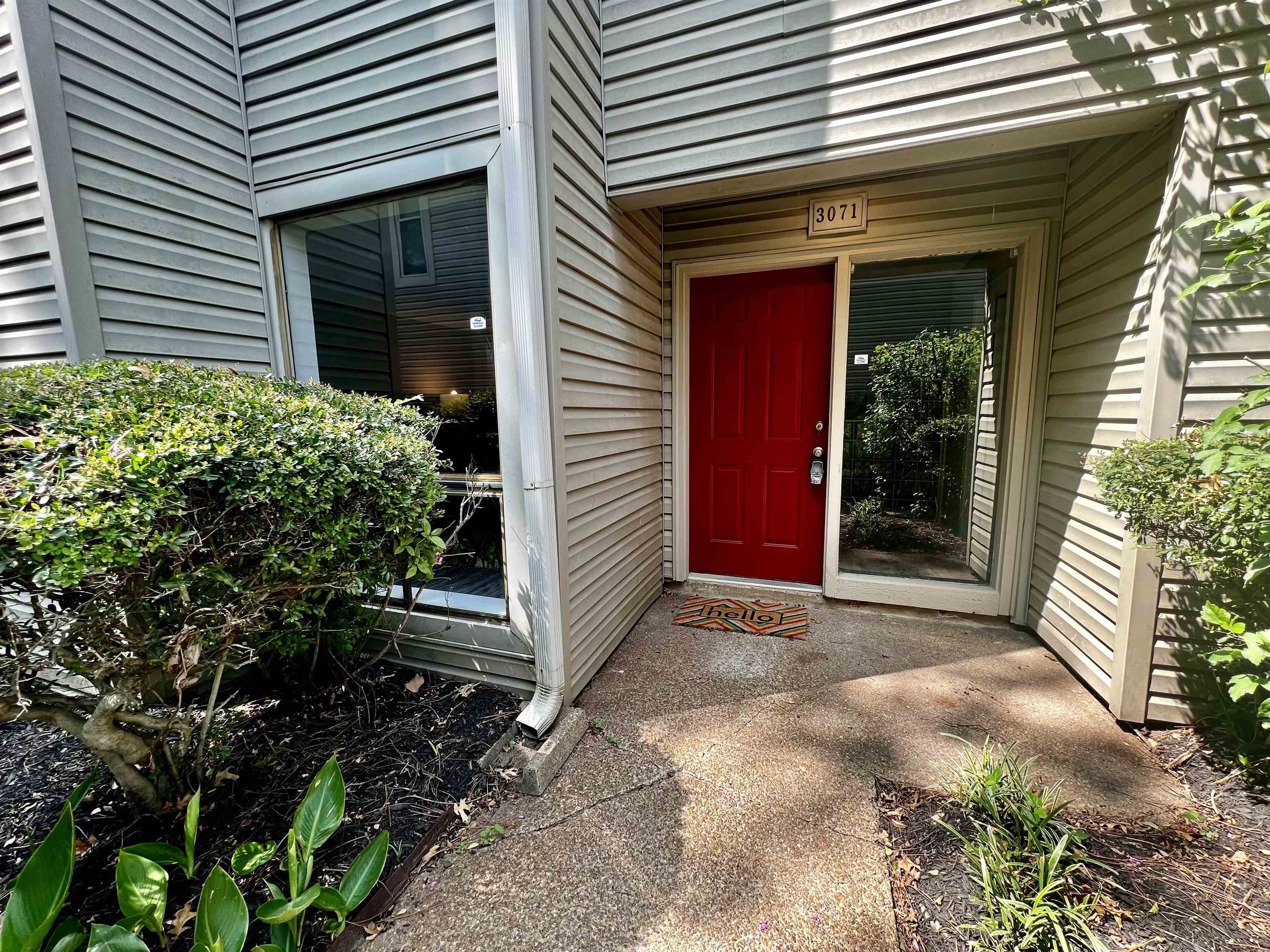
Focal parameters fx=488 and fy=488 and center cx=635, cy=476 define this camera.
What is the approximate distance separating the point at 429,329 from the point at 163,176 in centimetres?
132

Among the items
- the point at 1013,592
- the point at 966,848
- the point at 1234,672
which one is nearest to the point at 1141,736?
the point at 1234,672

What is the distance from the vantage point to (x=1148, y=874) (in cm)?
135

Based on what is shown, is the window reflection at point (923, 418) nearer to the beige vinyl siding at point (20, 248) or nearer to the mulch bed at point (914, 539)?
the mulch bed at point (914, 539)

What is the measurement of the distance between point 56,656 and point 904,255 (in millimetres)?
4078

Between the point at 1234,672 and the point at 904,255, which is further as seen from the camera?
the point at 904,255

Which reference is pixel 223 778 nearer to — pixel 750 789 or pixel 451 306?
pixel 750 789

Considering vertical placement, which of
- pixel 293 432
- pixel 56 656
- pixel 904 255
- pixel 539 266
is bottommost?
pixel 56 656

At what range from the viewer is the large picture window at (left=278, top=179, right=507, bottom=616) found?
2.29 metres

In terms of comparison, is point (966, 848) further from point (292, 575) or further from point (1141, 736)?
point (292, 575)

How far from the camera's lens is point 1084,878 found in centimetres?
131

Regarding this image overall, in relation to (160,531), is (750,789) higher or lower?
lower

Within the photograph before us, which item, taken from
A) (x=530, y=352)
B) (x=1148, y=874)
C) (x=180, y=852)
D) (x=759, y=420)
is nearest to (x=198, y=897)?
(x=180, y=852)

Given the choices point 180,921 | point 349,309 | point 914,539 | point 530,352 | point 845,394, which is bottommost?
point 180,921

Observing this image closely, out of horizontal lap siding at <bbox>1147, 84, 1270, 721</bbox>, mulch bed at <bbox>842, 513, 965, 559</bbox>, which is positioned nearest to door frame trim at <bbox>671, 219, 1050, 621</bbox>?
mulch bed at <bbox>842, 513, 965, 559</bbox>
